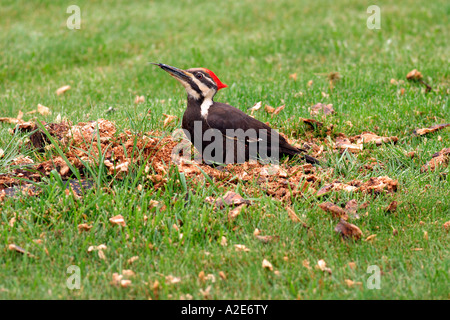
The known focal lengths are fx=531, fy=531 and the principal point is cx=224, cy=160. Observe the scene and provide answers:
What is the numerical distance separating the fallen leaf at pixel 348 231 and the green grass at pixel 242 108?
0.09 meters

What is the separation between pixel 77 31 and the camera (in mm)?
10586

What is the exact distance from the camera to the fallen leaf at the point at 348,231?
4125mm

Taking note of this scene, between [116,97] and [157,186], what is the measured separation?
3.33 metres

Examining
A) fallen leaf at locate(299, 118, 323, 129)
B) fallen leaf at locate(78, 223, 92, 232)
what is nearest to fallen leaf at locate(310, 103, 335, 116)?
fallen leaf at locate(299, 118, 323, 129)

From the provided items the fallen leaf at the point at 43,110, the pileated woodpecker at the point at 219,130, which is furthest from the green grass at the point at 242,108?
the pileated woodpecker at the point at 219,130

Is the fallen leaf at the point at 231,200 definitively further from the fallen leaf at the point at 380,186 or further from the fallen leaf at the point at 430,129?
the fallen leaf at the point at 430,129

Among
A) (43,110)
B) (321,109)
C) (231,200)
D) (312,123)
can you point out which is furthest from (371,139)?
(43,110)

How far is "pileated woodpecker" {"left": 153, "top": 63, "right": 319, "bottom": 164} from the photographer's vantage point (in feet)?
17.3

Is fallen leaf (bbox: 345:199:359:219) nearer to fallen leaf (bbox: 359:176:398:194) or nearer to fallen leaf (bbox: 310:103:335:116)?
fallen leaf (bbox: 359:176:398:194)

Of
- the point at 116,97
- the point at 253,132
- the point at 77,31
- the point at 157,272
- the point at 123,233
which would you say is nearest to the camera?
the point at 157,272

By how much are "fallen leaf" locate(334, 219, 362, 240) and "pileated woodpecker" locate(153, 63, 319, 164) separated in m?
1.31
